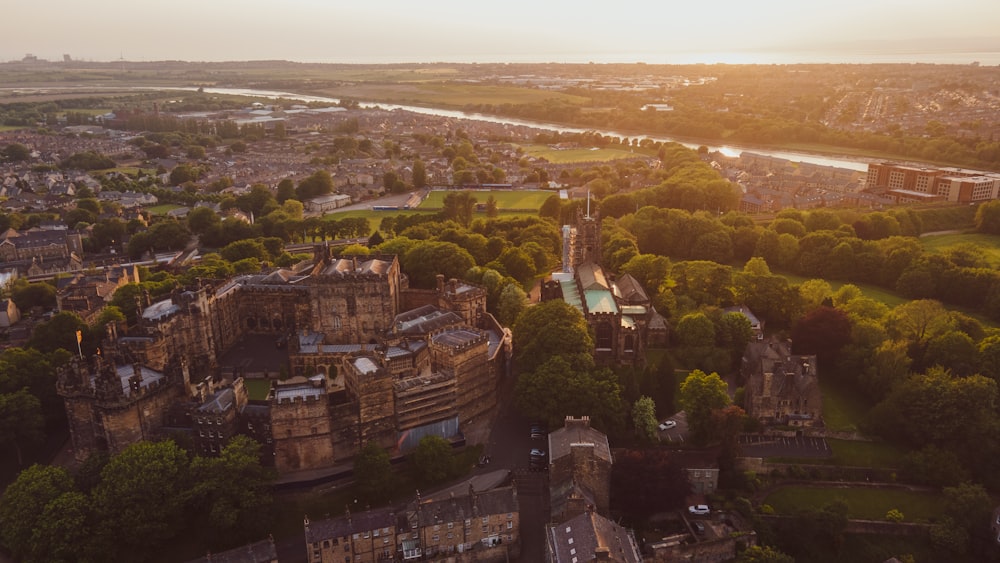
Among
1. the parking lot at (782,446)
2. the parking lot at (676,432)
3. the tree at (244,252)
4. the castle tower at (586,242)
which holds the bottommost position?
the parking lot at (782,446)

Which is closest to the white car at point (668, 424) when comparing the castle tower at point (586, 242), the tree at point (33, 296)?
the castle tower at point (586, 242)

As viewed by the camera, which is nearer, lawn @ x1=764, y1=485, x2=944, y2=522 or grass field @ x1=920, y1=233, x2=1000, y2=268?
lawn @ x1=764, y1=485, x2=944, y2=522

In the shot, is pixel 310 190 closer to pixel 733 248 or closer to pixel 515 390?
pixel 733 248

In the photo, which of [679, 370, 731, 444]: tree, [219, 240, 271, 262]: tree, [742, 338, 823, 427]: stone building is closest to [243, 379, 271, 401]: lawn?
[679, 370, 731, 444]: tree

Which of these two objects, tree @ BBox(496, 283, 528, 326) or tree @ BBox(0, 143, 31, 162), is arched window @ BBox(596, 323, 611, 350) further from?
tree @ BBox(0, 143, 31, 162)

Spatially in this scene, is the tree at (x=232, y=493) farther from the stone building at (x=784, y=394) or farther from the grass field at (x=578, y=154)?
the grass field at (x=578, y=154)

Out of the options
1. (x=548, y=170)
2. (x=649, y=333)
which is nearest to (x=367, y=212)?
(x=548, y=170)

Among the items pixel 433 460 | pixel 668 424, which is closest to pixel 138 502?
pixel 433 460
